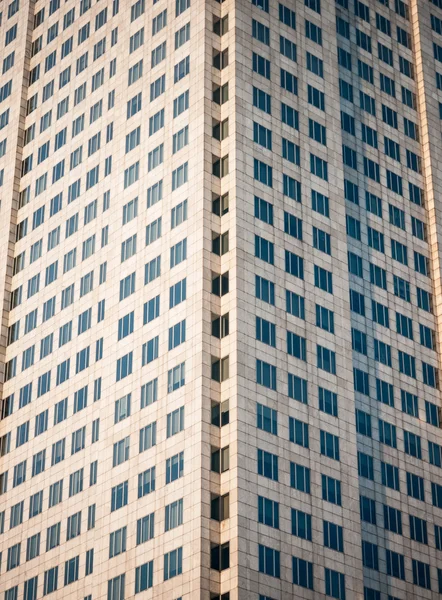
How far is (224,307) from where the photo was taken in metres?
121

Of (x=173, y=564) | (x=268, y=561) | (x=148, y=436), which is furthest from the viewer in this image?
(x=148, y=436)

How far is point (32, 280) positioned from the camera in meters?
144

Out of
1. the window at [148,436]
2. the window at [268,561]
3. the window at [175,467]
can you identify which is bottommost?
the window at [268,561]

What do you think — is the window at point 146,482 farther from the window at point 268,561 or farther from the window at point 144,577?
the window at point 268,561

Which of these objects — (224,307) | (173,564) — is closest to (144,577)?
(173,564)

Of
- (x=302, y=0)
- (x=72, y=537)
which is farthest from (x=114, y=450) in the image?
(x=302, y=0)

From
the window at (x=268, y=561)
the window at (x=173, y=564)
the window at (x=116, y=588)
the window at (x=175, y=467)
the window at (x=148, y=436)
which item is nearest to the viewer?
the window at (x=268, y=561)

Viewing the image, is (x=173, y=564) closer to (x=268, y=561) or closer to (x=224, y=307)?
(x=268, y=561)

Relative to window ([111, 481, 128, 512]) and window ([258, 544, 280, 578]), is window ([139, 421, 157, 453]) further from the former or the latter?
window ([258, 544, 280, 578])

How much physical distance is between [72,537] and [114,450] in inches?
363

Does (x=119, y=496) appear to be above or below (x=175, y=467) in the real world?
above

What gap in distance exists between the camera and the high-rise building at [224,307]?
11594 centimetres

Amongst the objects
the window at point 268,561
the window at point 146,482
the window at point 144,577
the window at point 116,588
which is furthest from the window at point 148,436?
the window at point 268,561

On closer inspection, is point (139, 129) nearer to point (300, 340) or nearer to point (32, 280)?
point (32, 280)
